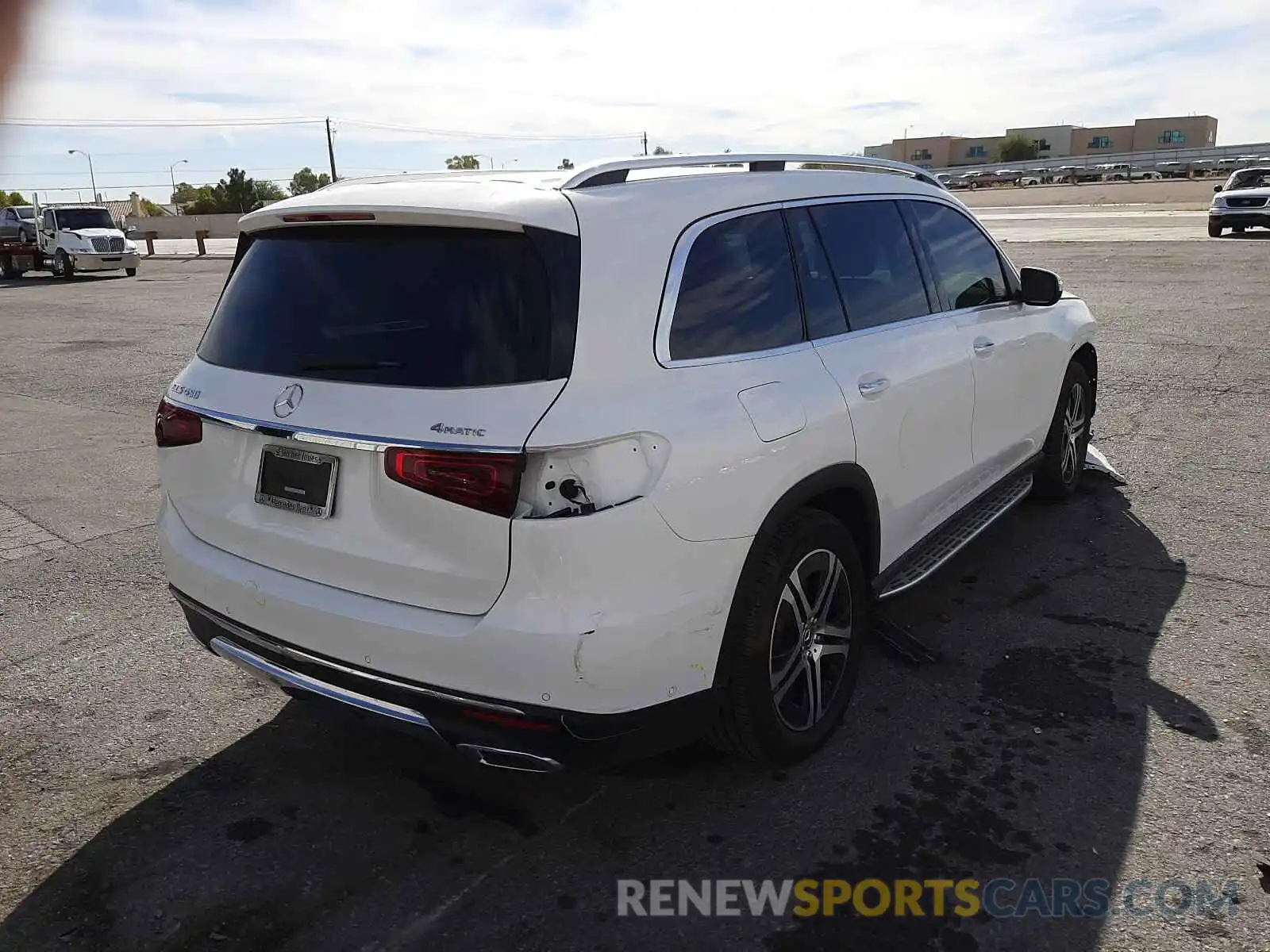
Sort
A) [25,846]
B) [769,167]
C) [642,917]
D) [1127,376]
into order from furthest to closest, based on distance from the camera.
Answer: [1127,376] < [769,167] < [25,846] < [642,917]

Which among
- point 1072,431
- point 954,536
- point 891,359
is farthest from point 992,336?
point 1072,431

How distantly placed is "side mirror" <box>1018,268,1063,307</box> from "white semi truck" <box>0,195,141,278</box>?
32.8 meters

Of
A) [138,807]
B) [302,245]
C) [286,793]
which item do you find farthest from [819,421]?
[138,807]

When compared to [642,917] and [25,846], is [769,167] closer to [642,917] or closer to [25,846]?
[642,917]

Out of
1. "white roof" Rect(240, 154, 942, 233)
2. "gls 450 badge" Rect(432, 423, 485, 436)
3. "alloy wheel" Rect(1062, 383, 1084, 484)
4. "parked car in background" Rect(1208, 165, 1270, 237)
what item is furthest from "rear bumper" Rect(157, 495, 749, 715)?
"parked car in background" Rect(1208, 165, 1270, 237)

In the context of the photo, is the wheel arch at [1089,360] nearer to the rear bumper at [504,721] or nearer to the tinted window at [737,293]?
the tinted window at [737,293]

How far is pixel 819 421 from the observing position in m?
3.30

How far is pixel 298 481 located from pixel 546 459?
0.79m

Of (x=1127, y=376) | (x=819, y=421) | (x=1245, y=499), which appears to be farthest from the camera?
(x=1127, y=376)

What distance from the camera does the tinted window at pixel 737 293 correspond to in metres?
3.03

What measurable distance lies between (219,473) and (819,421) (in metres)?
1.85

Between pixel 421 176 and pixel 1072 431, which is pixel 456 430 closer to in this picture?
pixel 421 176

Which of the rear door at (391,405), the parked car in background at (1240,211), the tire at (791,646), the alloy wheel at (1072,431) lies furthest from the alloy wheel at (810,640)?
the parked car in background at (1240,211)

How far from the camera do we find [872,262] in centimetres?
401
